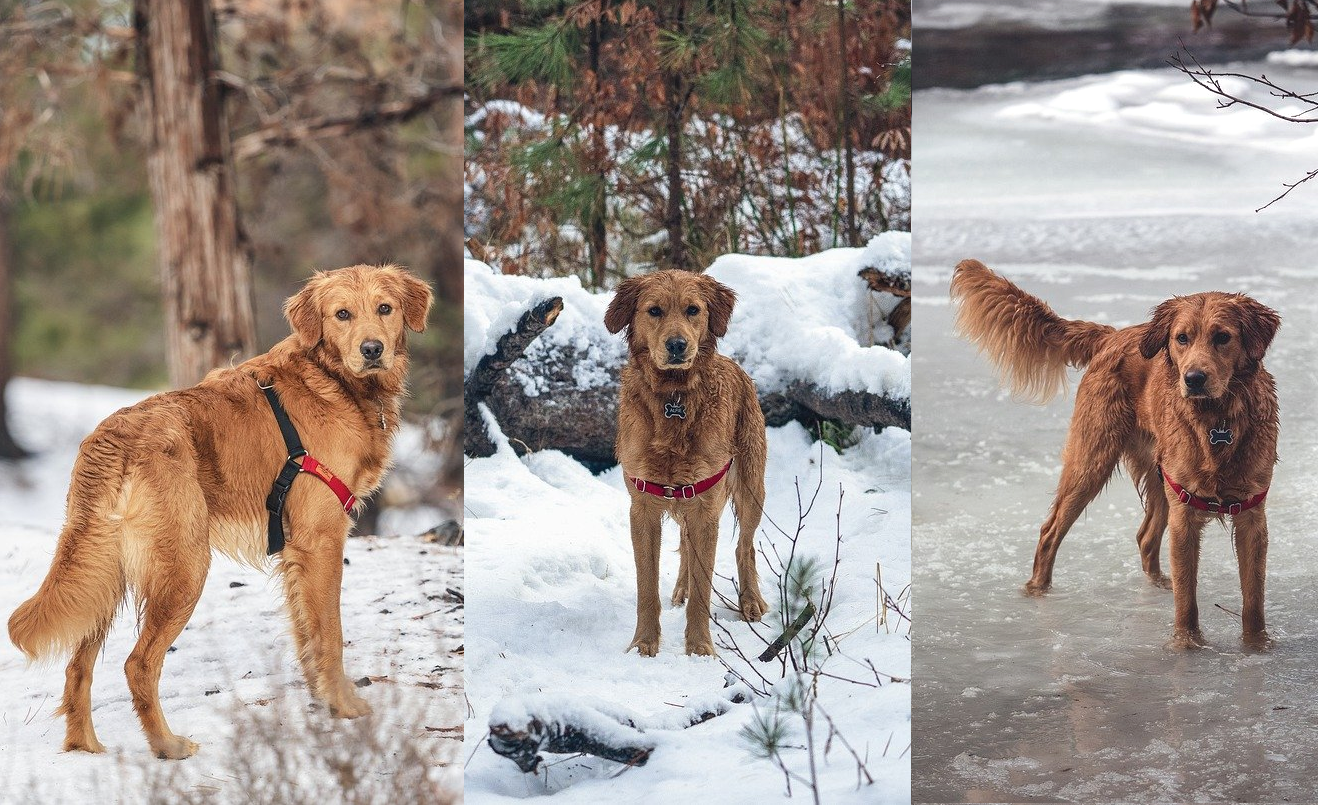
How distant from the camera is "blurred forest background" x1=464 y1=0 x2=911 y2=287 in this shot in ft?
12.7

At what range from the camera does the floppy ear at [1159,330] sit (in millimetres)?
3783

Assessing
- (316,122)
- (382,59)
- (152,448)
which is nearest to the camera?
(152,448)

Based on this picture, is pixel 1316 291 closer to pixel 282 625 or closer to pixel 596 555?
pixel 596 555

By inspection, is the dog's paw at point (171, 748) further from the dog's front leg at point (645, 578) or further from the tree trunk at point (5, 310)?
the tree trunk at point (5, 310)

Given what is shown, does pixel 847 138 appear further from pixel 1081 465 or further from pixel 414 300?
pixel 414 300

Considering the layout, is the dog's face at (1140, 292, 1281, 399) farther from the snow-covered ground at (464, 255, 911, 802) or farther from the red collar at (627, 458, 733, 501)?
the red collar at (627, 458, 733, 501)

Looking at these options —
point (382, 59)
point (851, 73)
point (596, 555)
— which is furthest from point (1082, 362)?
point (382, 59)

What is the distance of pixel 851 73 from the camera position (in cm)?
385

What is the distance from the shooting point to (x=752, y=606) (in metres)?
3.78

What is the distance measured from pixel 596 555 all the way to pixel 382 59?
5452mm

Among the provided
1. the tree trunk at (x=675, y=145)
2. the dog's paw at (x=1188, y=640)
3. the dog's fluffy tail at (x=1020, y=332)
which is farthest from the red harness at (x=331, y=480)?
the dog's paw at (x=1188, y=640)

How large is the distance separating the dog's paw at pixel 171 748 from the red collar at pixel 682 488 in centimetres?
152

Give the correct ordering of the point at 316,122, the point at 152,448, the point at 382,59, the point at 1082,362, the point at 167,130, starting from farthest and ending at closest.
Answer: the point at 382,59 → the point at 316,122 → the point at 167,130 → the point at 1082,362 → the point at 152,448

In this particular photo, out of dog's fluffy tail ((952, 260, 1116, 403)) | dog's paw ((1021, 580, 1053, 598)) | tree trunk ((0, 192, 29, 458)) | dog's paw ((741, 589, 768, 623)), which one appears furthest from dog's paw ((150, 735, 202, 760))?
tree trunk ((0, 192, 29, 458))
